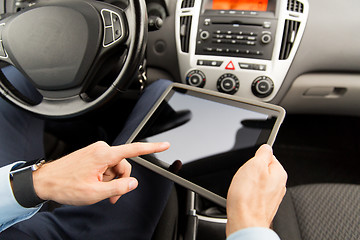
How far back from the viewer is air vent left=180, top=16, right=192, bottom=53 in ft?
2.92

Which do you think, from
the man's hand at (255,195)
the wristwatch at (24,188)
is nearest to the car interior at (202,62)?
the man's hand at (255,195)

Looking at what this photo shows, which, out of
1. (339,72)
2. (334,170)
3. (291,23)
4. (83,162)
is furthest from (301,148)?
(83,162)

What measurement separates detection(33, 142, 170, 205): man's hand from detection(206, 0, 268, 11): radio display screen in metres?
0.52

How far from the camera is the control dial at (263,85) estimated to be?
839 mm

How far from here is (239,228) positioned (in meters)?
0.46

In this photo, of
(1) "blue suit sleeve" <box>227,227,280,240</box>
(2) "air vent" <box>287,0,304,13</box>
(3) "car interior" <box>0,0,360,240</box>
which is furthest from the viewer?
(2) "air vent" <box>287,0,304,13</box>

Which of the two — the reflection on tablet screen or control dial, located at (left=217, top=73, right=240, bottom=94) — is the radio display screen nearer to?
control dial, located at (left=217, top=73, right=240, bottom=94)

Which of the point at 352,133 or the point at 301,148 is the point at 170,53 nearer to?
the point at 301,148

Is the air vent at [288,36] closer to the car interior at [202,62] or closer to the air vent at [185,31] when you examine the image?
the car interior at [202,62]

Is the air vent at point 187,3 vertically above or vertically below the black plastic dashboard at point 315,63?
above

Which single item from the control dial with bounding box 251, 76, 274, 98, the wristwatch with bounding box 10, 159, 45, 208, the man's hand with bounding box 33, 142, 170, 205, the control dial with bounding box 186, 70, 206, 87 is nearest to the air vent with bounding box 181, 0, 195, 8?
A: the control dial with bounding box 186, 70, 206, 87

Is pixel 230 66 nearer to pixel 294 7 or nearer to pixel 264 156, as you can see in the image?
pixel 294 7

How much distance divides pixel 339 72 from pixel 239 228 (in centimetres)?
65

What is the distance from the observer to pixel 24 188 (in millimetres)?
549
